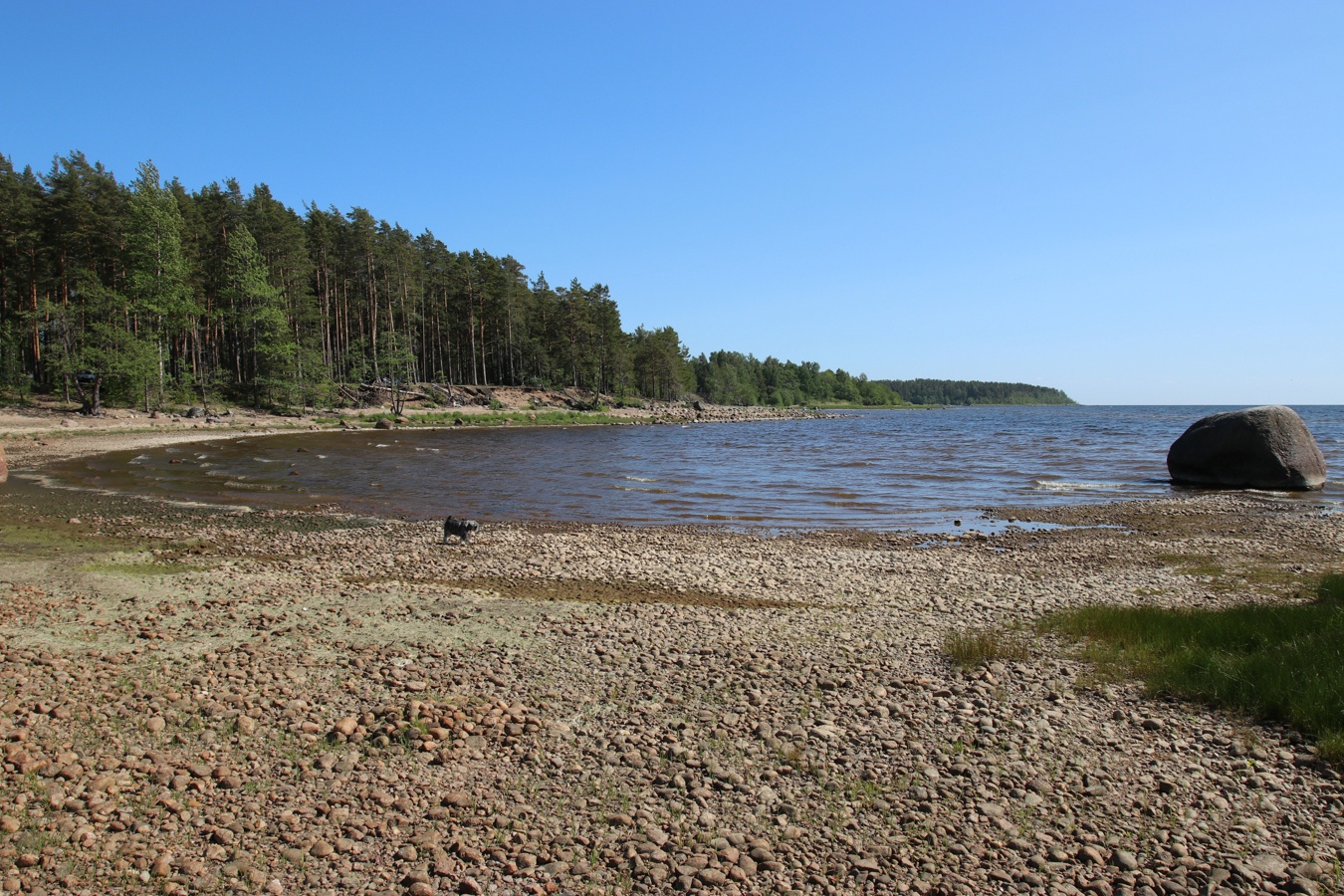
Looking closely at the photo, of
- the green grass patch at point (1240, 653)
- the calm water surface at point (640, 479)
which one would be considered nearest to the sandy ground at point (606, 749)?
the green grass patch at point (1240, 653)

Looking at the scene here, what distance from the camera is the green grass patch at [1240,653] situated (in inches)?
266

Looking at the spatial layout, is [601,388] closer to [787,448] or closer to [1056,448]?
[787,448]

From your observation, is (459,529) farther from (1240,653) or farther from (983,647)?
(1240,653)

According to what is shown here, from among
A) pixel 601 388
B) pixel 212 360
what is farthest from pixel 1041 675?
pixel 601 388

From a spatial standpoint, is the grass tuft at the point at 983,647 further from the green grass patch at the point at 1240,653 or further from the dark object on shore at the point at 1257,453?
the dark object on shore at the point at 1257,453

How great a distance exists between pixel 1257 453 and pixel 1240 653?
74.8 ft

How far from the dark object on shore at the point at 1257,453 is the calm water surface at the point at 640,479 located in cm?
112

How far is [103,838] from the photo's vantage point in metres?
4.95

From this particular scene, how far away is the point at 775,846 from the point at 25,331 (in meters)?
70.2

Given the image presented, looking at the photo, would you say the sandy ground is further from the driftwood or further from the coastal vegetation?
the driftwood

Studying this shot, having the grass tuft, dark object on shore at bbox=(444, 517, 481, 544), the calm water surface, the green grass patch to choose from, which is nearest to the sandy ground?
the grass tuft

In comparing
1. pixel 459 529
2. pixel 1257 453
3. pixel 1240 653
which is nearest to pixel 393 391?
pixel 459 529

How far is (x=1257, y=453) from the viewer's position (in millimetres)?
25375

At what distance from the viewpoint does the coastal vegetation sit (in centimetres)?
5147
